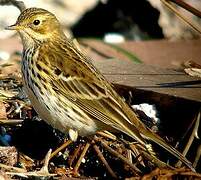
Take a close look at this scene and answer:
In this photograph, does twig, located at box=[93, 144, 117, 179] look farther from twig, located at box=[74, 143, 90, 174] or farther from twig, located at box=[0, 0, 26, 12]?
twig, located at box=[0, 0, 26, 12]

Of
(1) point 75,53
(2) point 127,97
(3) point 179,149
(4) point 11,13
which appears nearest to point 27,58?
(1) point 75,53

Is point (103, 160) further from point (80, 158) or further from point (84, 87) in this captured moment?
point (84, 87)

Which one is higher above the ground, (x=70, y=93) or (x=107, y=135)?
(x=70, y=93)

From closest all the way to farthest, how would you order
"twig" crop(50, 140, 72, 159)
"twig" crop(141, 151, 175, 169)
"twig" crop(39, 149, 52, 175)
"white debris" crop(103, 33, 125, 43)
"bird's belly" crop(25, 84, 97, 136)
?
"twig" crop(141, 151, 175, 169), "twig" crop(39, 149, 52, 175), "twig" crop(50, 140, 72, 159), "bird's belly" crop(25, 84, 97, 136), "white debris" crop(103, 33, 125, 43)

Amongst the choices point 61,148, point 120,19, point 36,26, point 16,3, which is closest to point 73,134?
point 61,148

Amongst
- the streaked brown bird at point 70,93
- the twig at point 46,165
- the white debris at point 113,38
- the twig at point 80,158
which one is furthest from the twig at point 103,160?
the white debris at point 113,38

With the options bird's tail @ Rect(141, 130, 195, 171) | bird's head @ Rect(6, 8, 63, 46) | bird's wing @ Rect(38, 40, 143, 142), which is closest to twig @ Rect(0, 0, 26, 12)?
bird's head @ Rect(6, 8, 63, 46)

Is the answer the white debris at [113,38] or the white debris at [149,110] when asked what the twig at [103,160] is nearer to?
the white debris at [149,110]

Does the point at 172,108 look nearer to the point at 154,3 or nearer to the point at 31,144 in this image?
the point at 31,144
